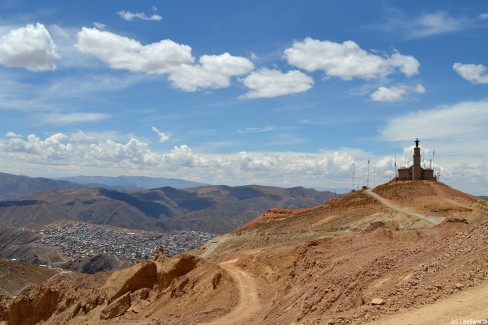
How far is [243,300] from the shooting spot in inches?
1368

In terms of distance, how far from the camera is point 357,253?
106 feet

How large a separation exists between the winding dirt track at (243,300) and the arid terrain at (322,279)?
3.4 inches

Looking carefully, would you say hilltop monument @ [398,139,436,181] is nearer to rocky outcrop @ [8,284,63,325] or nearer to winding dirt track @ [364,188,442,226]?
winding dirt track @ [364,188,442,226]

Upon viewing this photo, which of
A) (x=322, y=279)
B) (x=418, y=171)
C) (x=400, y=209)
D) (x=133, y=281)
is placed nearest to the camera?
(x=322, y=279)

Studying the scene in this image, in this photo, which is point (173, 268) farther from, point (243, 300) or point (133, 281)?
point (243, 300)

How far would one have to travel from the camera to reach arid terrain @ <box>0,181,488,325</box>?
19.5 m

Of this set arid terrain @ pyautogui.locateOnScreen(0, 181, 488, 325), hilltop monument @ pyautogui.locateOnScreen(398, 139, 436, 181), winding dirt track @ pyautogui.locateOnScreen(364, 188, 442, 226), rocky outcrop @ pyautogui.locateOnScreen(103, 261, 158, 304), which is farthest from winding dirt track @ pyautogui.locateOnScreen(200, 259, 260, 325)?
hilltop monument @ pyautogui.locateOnScreen(398, 139, 436, 181)

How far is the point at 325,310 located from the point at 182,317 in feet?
48.6

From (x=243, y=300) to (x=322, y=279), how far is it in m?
8.42

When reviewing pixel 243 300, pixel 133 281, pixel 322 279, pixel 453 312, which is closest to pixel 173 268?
pixel 133 281

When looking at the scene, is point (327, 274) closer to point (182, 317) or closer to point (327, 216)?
point (182, 317)

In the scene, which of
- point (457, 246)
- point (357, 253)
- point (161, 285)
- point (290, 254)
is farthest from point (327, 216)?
point (457, 246)

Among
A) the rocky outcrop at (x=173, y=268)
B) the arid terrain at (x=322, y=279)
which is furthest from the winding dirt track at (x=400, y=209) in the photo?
the rocky outcrop at (x=173, y=268)

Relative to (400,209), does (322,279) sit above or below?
below
